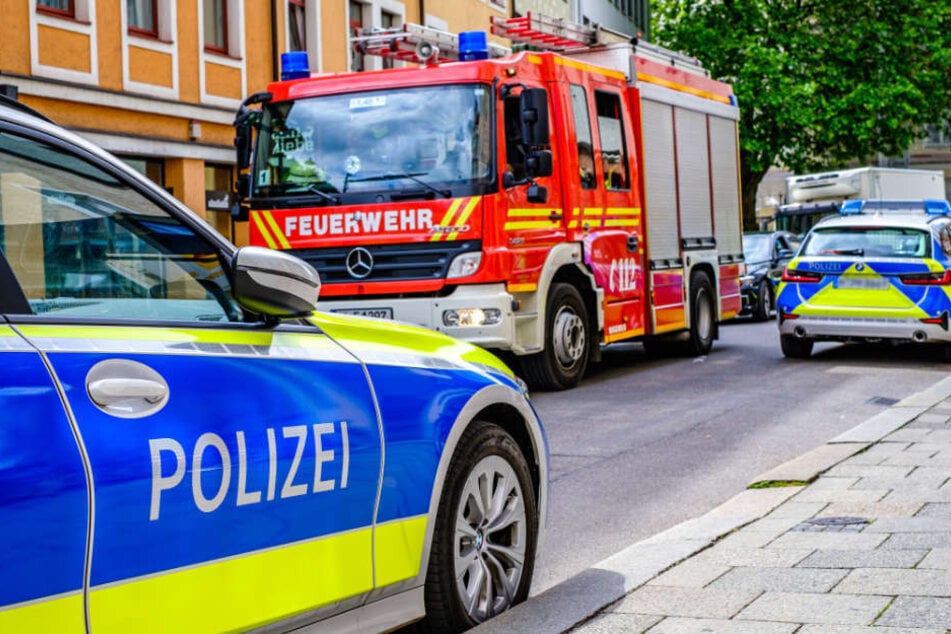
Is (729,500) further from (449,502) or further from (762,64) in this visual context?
(762,64)

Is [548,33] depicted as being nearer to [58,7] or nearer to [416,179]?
[416,179]

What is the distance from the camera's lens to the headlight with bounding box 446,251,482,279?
12773 millimetres

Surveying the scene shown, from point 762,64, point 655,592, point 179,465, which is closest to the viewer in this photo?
point 179,465

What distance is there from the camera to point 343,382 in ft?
13.8

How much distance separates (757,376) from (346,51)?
1454 cm

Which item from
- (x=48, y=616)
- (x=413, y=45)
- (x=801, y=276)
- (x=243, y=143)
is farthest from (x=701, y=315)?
(x=48, y=616)

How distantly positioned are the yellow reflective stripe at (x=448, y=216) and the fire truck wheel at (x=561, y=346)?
1.43 meters

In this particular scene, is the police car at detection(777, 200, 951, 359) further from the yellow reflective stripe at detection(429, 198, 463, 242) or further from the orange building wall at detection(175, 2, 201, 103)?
the orange building wall at detection(175, 2, 201, 103)

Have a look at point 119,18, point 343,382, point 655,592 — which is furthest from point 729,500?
point 119,18

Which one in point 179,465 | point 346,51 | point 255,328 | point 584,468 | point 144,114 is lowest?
point 584,468

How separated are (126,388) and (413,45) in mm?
11355

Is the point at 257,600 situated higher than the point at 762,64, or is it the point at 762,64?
→ the point at 762,64

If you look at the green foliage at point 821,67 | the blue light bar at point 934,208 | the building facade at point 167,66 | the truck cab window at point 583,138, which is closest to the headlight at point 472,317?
the truck cab window at point 583,138

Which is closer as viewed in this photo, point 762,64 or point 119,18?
point 119,18
